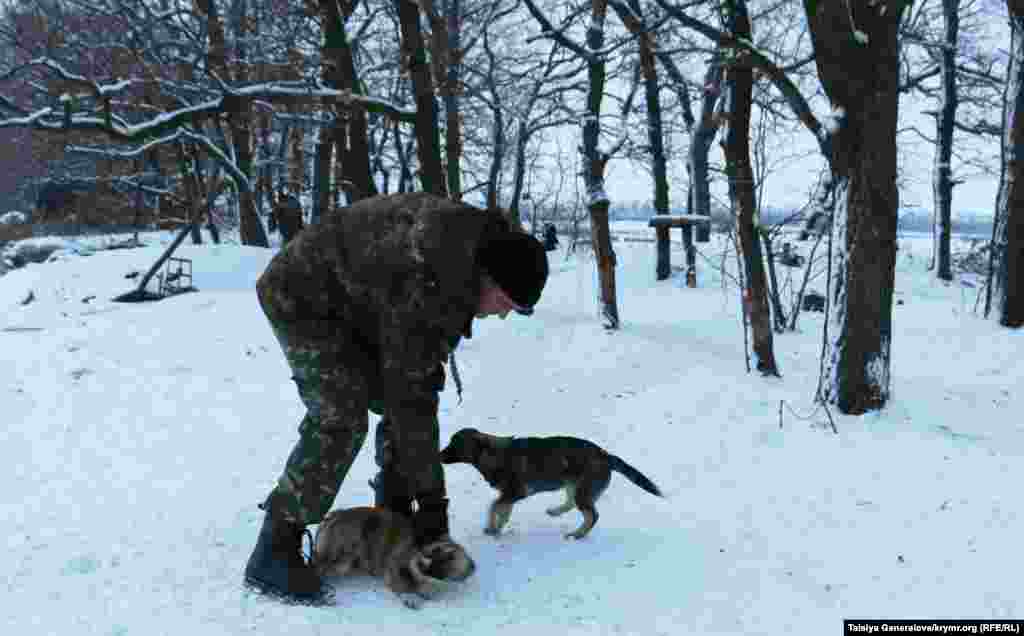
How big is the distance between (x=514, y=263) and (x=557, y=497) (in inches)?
98.4

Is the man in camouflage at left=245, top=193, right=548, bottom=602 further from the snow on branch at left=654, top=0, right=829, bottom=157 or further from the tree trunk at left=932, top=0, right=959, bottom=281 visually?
the tree trunk at left=932, top=0, right=959, bottom=281

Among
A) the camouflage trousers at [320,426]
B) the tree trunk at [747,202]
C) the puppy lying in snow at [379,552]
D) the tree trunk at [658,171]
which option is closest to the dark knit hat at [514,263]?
the camouflage trousers at [320,426]

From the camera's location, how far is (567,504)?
4.52 m

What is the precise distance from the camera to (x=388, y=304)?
327 cm

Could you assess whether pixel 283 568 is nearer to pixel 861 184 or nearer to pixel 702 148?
pixel 861 184

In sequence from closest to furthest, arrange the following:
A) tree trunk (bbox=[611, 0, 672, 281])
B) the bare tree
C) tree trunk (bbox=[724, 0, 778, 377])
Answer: tree trunk (bbox=[724, 0, 778, 377])
the bare tree
tree trunk (bbox=[611, 0, 672, 281])

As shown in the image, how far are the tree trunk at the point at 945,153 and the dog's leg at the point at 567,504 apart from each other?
21263 millimetres

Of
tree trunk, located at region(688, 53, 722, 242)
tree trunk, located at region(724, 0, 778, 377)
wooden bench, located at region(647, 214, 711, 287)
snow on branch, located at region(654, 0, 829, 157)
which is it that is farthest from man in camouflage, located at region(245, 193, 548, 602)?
tree trunk, located at region(688, 53, 722, 242)

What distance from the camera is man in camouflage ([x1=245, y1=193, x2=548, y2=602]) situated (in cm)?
323

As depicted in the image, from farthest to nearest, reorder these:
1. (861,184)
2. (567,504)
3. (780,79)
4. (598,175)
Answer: (598,175) < (780,79) < (861,184) < (567,504)

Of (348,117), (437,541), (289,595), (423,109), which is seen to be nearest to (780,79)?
(423,109)

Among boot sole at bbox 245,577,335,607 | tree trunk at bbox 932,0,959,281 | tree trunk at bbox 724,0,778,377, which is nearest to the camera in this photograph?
boot sole at bbox 245,577,335,607

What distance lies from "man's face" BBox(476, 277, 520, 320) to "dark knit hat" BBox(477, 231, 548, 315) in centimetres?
3

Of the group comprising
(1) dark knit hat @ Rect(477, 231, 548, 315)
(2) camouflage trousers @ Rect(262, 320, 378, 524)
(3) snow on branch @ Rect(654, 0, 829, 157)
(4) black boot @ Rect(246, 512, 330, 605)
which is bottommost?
(4) black boot @ Rect(246, 512, 330, 605)
